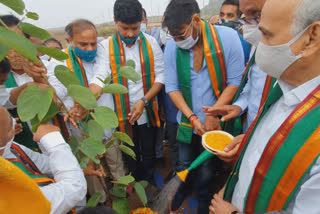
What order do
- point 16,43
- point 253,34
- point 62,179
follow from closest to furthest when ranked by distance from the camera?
point 16,43 < point 62,179 < point 253,34

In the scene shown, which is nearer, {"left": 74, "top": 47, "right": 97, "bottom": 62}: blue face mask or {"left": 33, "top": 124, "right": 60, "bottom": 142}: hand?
{"left": 33, "top": 124, "right": 60, "bottom": 142}: hand

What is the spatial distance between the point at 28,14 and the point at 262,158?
1117 mm

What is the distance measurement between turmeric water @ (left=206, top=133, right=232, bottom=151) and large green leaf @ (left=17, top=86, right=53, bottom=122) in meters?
1.04

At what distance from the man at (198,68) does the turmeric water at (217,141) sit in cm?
40

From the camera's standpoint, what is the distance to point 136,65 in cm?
235

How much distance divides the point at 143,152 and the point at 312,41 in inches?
88.0

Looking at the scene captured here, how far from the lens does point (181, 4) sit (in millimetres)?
1809

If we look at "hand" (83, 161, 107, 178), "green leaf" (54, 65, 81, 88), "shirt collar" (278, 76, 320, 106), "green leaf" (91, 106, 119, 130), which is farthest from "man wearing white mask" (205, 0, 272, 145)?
"green leaf" (54, 65, 81, 88)

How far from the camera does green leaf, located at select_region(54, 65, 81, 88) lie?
947mm

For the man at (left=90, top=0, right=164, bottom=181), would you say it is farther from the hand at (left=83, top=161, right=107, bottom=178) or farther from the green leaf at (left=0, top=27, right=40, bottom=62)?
the green leaf at (left=0, top=27, right=40, bottom=62)

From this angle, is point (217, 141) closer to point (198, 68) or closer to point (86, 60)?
point (198, 68)

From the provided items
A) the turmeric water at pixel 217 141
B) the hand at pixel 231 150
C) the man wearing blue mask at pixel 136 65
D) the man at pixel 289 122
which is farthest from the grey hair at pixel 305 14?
the man wearing blue mask at pixel 136 65

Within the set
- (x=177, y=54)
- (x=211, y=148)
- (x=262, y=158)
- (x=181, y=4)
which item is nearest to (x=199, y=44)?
(x=177, y=54)

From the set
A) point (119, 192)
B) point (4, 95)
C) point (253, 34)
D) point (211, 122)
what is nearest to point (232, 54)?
point (253, 34)
